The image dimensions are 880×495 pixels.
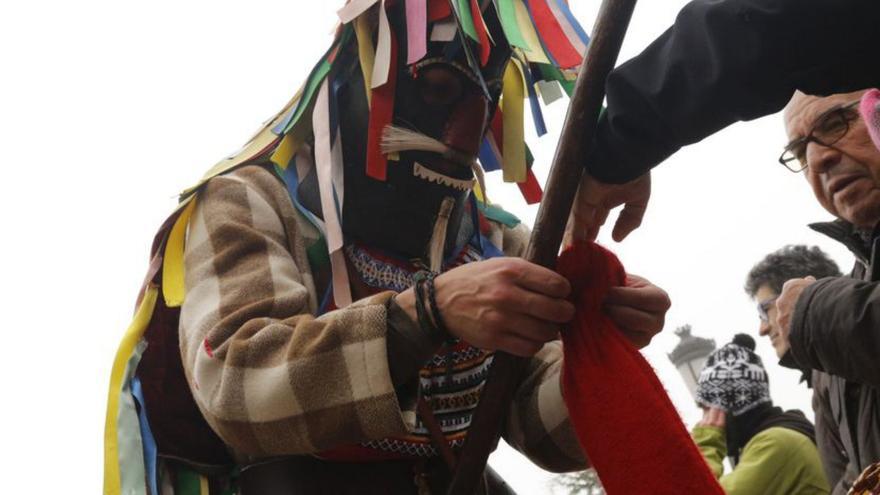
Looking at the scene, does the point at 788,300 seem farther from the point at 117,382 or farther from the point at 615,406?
the point at 117,382

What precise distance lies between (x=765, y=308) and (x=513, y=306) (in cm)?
247

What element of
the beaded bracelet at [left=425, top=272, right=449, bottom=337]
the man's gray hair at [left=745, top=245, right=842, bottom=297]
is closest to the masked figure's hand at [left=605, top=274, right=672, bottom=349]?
the beaded bracelet at [left=425, top=272, right=449, bottom=337]

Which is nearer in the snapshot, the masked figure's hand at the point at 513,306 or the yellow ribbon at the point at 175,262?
the masked figure's hand at the point at 513,306

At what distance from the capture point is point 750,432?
4.00 meters

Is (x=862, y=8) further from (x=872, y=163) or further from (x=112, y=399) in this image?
(x=112, y=399)

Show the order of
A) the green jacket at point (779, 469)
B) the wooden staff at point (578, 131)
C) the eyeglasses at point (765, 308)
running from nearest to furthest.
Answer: the wooden staff at point (578, 131) < the green jacket at point (779, 469) < the eyeglasses at point (765, 308)

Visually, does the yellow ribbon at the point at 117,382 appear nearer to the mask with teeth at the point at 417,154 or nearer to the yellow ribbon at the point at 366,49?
the mask with teeth at the point at 417,154

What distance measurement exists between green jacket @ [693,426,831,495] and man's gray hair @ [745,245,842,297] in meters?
0.60

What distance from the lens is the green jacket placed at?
11.5ft

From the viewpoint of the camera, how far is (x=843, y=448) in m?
2.88

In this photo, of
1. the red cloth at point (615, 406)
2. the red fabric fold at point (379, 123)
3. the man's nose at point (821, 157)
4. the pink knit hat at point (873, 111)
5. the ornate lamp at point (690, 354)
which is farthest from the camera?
the ornate lamp at point (690, 354)

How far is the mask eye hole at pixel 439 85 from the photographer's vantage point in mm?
2129

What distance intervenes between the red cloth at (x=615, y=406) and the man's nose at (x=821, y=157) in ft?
4.43

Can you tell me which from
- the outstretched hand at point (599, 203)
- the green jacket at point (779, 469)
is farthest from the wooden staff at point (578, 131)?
the green jacket at point (779, 469)
